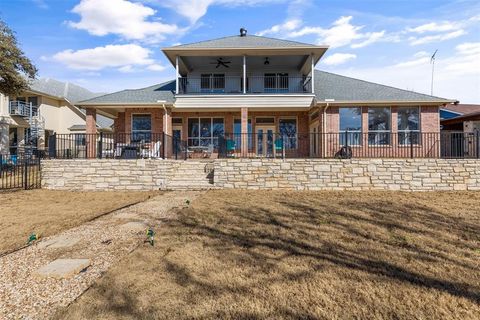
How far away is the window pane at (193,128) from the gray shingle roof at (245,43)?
4491 millimetres

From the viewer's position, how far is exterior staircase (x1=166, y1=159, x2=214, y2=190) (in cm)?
1118

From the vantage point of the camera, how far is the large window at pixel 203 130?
1855cm

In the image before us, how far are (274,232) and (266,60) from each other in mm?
14630

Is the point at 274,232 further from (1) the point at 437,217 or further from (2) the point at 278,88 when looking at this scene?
(2) the point at 278,88

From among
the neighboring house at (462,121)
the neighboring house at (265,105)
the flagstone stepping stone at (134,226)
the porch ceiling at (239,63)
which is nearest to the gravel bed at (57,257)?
the flagstone stepping stone at (134,226)

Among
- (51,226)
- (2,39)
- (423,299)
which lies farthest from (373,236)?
(2,39)

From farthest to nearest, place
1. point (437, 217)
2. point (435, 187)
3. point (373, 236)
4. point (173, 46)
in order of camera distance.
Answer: point (173, 46) → point (435, 187) → point (437, 217) → point (373, 236)

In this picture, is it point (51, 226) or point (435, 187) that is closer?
point (51, 226)

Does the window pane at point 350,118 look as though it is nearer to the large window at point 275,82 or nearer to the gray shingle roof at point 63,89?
the large window at point 275,82

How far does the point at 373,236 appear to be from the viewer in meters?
4.81

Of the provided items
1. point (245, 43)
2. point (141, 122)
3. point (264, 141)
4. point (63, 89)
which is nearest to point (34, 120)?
point (63, 89)

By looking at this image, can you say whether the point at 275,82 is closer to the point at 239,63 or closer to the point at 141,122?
the point at 239,63

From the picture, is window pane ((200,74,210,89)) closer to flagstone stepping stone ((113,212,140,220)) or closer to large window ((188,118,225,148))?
large window ((188,118,225,148))

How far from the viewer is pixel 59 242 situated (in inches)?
184
